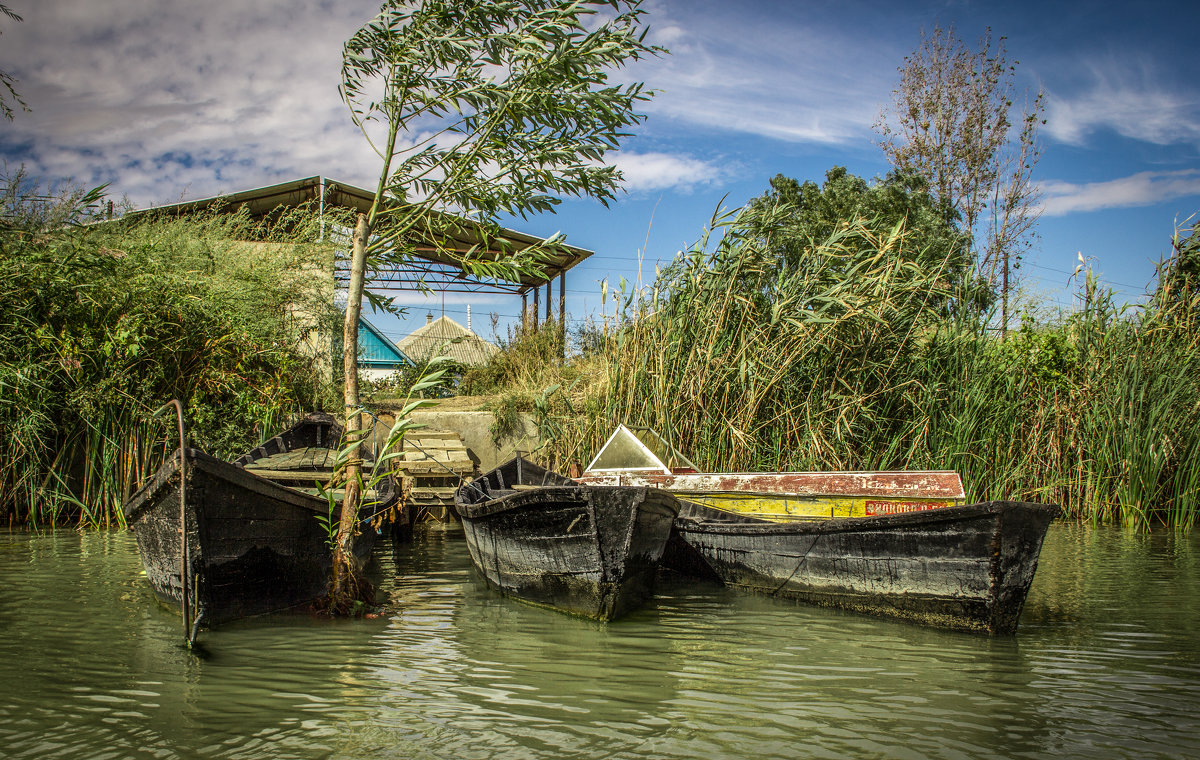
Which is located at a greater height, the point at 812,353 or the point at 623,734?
the point at 812,353

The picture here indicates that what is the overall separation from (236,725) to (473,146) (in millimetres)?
4300

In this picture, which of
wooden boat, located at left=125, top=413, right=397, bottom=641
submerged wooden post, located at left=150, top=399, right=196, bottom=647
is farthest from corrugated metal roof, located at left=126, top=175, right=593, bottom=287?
submerged wooden post, located at left=150, top=399, right=196, bottom=647

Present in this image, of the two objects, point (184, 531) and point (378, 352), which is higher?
point (378, 352)

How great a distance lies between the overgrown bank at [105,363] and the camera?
27.9 ft

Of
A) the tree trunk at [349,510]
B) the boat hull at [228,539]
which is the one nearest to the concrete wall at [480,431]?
the tree trunk at [349,510]

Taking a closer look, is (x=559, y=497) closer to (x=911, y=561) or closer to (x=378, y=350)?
(x=911, y=561)

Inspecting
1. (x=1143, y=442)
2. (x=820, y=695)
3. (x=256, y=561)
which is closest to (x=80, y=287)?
(x=256, y=561)

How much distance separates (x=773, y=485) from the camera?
7.43m

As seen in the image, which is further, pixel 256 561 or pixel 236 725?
pixel 256 561

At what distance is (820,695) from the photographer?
3.59 meters

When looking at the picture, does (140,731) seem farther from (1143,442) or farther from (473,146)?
(1143,442)

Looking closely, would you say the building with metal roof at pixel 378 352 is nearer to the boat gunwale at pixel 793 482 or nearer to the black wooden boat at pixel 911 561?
the boat gunwale at pixel 793 482

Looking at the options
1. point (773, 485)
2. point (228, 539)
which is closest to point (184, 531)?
point (228, 539)

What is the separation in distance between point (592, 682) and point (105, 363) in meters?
8.08
